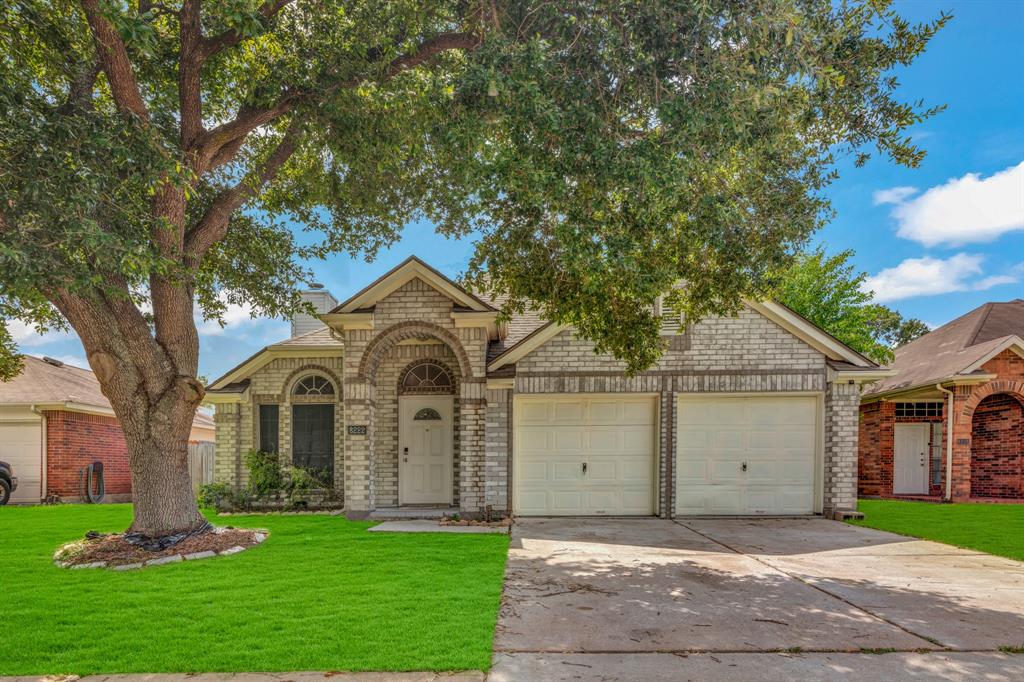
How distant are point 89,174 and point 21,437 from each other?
13475 millimetres

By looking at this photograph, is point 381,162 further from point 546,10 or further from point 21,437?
point 21,437

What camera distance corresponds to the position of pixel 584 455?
35.1 feet

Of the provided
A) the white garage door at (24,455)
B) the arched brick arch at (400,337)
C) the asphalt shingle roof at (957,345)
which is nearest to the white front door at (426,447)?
the arched brick arch at (400,337)

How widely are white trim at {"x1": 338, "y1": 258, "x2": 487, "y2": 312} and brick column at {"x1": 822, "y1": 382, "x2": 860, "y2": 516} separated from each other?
687 cm

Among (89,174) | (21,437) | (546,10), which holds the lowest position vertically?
(21,437)

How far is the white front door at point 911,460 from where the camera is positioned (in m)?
14.8

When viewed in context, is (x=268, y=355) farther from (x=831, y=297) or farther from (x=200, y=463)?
(x=831, y=297)

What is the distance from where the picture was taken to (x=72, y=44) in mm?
8023

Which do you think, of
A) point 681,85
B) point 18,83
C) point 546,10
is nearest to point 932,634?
point 681,85

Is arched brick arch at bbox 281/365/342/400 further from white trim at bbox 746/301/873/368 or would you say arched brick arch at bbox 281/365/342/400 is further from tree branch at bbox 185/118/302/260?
white trim at bbox 746/301/873/368

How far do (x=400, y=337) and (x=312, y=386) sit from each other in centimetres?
331

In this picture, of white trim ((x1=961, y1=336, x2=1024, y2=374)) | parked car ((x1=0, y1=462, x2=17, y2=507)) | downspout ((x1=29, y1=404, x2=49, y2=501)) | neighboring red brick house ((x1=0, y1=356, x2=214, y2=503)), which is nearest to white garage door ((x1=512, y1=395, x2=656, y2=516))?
white trim ((x1=961, y1=336, x2=1024, y2=374))

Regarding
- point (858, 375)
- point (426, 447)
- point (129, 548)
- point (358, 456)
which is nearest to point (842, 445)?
point (858, 375)

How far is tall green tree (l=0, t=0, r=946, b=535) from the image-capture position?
5.80 metres
